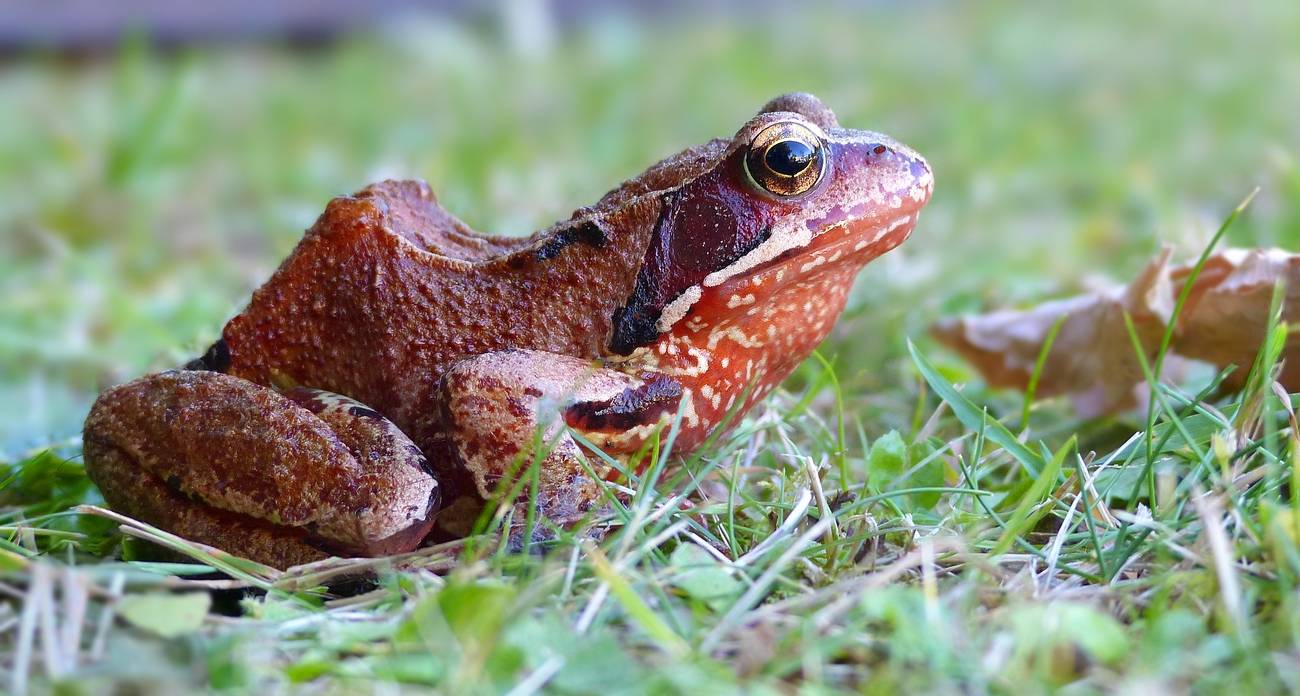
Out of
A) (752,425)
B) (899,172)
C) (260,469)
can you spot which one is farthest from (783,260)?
(260,469)

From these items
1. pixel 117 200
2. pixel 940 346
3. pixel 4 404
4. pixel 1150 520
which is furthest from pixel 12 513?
pixel 117 200

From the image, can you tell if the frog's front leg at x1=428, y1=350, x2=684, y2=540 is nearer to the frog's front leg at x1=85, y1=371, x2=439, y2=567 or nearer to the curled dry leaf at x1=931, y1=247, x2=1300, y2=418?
the frog's front leg at x1=85, y1=371, x2=439, y2=567

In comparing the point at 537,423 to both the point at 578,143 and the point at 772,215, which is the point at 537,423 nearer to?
the point at 772,215

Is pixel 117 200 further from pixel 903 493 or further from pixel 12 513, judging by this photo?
pixel 903 493

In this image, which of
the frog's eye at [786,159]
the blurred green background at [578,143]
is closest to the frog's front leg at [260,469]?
the blurred green background at [578,143]

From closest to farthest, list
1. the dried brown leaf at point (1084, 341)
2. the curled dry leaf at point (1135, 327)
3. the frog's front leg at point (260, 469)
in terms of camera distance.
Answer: the frog's front leg at point (260, 469) < the curled dry leaf at point (1135, 327) < the dried brown leaf at point (1084, 341)

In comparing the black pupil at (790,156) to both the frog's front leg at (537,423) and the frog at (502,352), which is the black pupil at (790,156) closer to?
the frog at (502,352)
